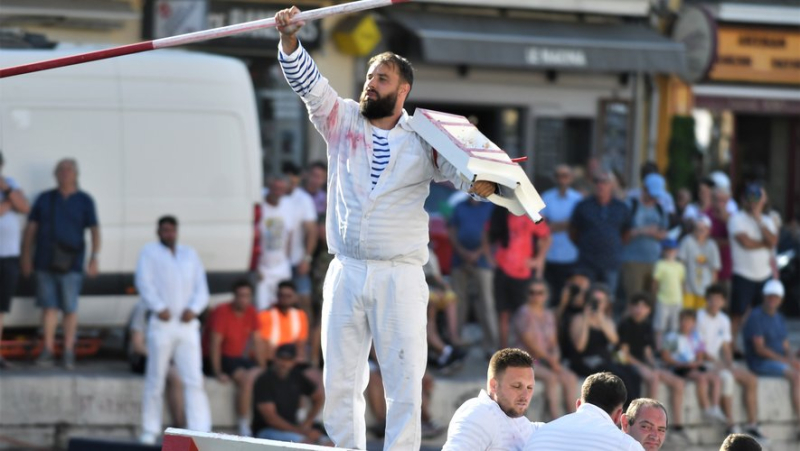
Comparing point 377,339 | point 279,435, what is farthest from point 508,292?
point 377,339

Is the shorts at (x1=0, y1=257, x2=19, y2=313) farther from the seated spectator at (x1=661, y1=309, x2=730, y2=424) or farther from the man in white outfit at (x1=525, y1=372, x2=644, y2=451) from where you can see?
the man in white outfit at (x1=525, y1=372, x2=644, y2=451)

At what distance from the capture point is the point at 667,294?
1566 centimetres

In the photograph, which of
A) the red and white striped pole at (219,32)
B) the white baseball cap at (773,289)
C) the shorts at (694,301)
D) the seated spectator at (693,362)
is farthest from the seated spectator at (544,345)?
the red and white striped pole at (219,32)

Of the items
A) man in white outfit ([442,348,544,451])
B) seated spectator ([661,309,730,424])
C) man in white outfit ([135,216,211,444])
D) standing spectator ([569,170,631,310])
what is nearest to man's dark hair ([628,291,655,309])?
standing spectator ([569,170,631,310])

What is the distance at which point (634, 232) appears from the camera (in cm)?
1596

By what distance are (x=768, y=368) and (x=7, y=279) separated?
24.4 feet

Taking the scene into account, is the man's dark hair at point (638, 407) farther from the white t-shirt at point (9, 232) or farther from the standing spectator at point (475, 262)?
the standing spectator at point (475, 262)

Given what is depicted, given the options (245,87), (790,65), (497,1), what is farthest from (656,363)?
(790,65)

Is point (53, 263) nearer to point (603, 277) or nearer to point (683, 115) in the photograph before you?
point (603, 277)

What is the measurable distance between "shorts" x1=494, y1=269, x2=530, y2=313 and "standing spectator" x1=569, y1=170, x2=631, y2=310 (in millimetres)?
927

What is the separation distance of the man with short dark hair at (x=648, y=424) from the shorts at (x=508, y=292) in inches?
259

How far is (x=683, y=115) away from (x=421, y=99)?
4.25 m

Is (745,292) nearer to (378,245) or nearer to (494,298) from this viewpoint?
(494,298)

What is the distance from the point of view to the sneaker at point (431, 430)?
13752 millimetres
